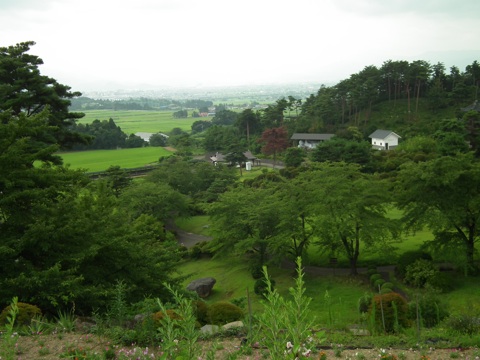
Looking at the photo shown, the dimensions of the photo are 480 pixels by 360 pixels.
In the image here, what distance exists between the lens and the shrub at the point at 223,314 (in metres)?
8.74

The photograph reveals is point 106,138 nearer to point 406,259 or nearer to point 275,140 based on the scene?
point 275,140

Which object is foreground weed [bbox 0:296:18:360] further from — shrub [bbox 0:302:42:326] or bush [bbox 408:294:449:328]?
bush [bbox 408:294:449:328]

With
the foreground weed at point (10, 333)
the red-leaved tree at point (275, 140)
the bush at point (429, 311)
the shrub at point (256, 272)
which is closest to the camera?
the foreground weed at point (10, 333)

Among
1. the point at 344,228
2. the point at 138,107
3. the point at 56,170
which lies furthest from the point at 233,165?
the point at 138,107

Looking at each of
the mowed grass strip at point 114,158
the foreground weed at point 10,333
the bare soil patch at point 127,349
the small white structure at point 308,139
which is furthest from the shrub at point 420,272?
the mowed grass strip at point 114,158

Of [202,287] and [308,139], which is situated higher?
[308,139]

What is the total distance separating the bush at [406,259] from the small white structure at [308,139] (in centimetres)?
3783

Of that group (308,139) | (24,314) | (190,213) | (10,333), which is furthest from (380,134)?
(10,333)

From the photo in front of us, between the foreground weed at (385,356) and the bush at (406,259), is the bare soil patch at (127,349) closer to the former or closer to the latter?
the foreground weed at (385,356)

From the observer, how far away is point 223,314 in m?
8.83

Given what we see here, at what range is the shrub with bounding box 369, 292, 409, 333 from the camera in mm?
8094

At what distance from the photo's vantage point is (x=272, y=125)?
208 ft

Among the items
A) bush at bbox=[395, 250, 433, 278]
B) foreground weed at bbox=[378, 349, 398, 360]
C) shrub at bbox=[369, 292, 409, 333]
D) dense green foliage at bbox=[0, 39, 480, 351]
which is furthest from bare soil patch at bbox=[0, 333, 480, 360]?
bush at bbox=[395, 250, 433, 278]

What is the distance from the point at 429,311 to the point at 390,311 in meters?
1.26
